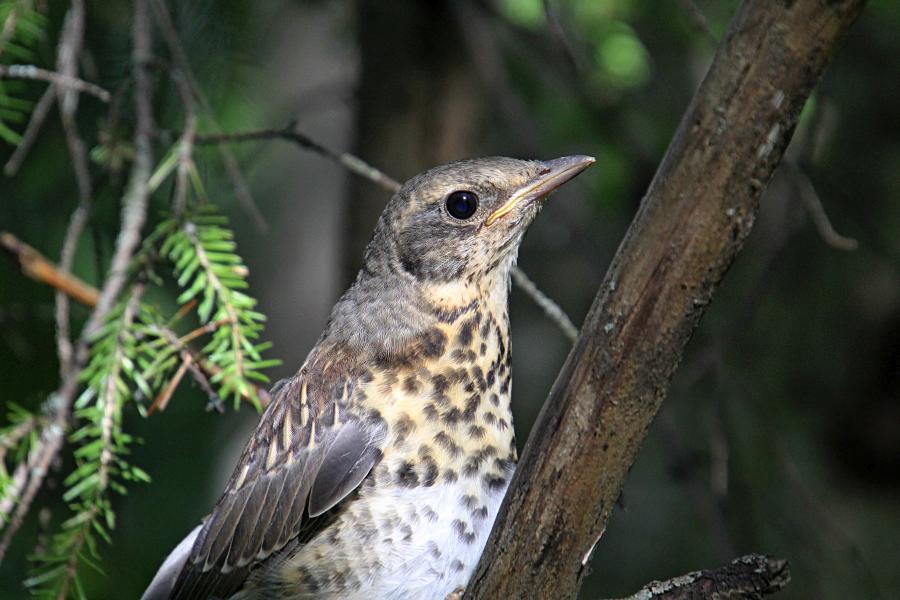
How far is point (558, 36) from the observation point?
2711 mm

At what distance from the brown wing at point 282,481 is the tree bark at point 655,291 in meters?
0.61

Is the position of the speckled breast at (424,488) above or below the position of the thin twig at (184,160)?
below

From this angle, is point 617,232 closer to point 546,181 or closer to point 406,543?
point 546,181

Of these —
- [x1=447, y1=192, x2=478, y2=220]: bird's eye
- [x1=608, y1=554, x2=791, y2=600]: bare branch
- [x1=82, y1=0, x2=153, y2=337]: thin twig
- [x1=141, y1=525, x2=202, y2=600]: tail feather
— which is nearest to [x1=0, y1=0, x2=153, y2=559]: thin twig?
[x1=82, y1=0, x2=153, y2=337]: thin twig

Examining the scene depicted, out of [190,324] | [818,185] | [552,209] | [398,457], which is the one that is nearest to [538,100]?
[552,209]

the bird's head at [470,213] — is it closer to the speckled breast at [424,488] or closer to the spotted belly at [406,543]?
the speckled breast at [424,488]

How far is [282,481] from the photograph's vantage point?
99.3 inches

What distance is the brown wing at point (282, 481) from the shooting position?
238cm

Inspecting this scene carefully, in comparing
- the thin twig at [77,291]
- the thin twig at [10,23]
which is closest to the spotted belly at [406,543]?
the thin twig at [77,291]

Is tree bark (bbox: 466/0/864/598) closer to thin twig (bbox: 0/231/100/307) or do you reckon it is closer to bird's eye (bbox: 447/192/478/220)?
bird's eye (bbox: 447/192/478/220)

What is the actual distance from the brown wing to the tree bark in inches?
24.1

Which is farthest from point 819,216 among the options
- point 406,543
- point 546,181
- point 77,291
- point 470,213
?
point 77,291

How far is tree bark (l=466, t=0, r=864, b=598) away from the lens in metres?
1.50

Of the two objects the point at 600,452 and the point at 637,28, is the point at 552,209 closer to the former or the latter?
the point at 637,28
